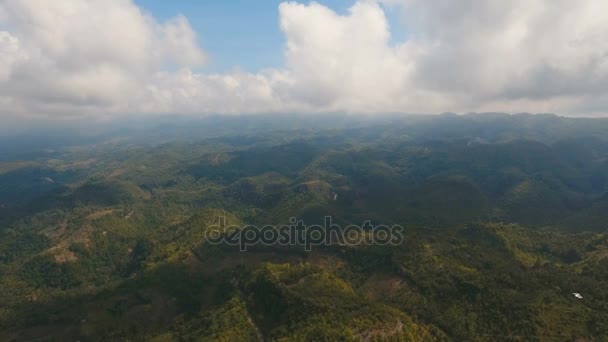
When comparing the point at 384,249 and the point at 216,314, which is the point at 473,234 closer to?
the point at 384,249

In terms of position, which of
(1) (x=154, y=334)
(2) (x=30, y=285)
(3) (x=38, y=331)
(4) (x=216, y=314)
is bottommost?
(2) (x=30, y=285)

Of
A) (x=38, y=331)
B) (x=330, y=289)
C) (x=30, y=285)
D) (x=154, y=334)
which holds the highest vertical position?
(x=330, y=289)

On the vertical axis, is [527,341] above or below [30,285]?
above

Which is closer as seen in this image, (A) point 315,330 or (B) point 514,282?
(A) point 315,330

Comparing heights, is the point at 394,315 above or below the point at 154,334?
above

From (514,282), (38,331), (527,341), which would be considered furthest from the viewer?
(38,331)

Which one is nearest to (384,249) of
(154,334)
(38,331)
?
(154,334)

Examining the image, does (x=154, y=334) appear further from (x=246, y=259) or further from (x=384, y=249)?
(x=384, y=249)

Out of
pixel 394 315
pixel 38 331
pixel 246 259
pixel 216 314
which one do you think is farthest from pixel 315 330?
pixel 38 331

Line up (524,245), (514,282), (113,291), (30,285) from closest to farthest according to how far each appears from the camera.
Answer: (514,282) < (113,291) < (524,245) < (30,285)
